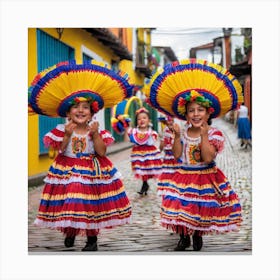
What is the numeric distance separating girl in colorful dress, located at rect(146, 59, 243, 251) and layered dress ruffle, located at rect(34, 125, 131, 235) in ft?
1.35

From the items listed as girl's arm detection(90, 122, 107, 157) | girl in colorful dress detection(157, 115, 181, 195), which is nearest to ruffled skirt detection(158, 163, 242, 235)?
girl's arm detection(90, 122, 107, 157)

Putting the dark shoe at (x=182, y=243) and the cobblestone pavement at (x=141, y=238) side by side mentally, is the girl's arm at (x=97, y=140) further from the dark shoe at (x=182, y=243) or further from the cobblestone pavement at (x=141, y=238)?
the dark shoe at (x=182, y=243)

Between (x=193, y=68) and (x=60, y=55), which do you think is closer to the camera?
(x=193, y=68)

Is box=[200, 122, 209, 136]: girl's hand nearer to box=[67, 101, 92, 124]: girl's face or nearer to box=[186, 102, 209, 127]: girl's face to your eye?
box=[186, 102, 209, 127]: girl's face

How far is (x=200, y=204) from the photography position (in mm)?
4285

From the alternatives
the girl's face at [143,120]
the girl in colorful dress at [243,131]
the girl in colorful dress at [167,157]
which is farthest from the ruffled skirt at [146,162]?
the girl in colorful dress at [243,131]

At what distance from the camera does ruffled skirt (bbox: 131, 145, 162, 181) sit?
23.9ft

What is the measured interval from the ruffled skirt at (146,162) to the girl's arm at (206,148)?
116 inches

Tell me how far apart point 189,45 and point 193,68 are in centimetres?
133

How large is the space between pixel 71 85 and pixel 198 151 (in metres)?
1.11
